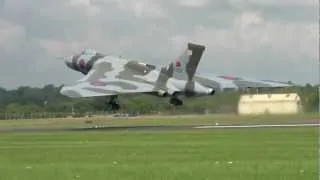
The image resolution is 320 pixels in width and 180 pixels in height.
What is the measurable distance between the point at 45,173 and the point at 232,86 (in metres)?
67.4

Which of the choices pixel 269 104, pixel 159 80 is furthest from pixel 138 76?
pixel 269 104

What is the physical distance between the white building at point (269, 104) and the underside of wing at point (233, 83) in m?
2.62

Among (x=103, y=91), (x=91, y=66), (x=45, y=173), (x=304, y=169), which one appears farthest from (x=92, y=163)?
(x=91, y=66)

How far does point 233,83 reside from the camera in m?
89.6

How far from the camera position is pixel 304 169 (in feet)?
72.9

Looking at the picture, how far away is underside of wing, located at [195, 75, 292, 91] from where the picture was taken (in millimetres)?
88688

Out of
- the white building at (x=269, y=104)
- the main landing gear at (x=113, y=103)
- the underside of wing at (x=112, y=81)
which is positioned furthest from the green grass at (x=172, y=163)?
the main landing gear at (x=113, y=103)

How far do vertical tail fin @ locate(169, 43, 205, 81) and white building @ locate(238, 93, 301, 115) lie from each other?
25.1 ft

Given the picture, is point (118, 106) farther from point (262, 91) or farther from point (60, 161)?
point (60, 161)

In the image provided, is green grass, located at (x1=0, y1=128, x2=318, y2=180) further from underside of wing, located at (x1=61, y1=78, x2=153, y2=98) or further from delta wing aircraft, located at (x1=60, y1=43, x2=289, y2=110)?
delta wing aircraft, located at (x1=60, y1=43, x2=289, y2=110)

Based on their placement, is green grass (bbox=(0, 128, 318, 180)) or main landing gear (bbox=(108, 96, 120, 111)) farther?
main landing gear (bbox=(108, 96, 120, 111))

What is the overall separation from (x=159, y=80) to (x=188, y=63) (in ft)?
13.4

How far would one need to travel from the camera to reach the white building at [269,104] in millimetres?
82688

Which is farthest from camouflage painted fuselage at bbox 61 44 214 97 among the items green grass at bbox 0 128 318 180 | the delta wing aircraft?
green grass at bbox 0 128 318 180
